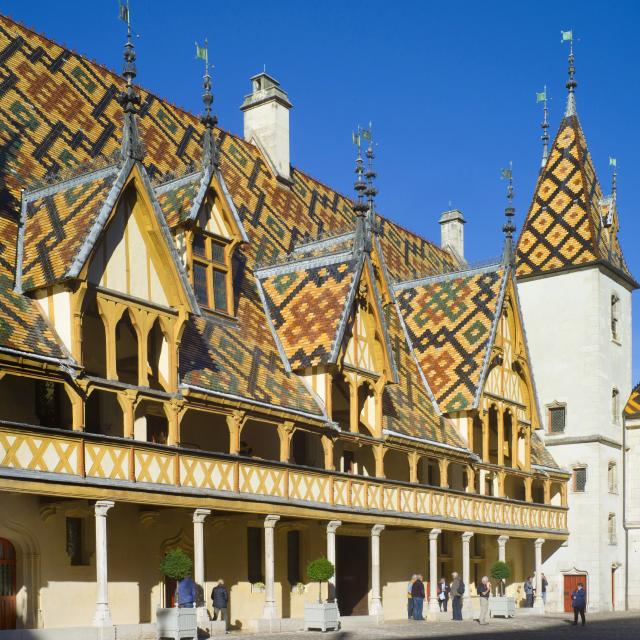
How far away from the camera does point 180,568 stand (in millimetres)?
20938

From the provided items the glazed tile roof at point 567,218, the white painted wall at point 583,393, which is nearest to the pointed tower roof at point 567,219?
the glazed tile roof at point 567,218

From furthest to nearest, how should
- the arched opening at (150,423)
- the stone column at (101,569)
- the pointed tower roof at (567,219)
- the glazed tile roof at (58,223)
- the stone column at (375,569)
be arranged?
1. the pointed tower roof at (567,219)
2. the stone column at (375,569)
3. the arched opening at (150,423)
4. the glazed tile roof at (58,223)
5. the stone column at (101,569)

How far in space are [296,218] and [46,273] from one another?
15472mm

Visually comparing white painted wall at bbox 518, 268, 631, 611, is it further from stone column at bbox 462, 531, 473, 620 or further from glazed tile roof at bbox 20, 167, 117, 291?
glazed tile roof at bbox 20, 167, 117, 291

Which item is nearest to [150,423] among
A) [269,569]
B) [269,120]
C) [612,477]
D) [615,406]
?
[269,569]

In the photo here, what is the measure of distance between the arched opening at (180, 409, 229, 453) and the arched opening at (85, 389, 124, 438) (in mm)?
2393

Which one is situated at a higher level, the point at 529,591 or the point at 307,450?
the point at 307,450

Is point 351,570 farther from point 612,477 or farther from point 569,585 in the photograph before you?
point 612,477

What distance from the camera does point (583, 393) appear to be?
42844 mm

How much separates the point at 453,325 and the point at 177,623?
705 inches

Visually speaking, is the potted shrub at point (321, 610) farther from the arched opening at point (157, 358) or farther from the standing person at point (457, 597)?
the standing person at point (457, 597)

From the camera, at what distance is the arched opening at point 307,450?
94.5ft

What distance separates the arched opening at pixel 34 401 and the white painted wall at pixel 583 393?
2502 centimetres

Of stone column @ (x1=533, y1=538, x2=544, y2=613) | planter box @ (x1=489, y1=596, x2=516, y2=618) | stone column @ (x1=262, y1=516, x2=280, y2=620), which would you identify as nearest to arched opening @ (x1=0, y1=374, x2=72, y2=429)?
stone column @ (x1=262, y1=516, x2=280, y2=620)
